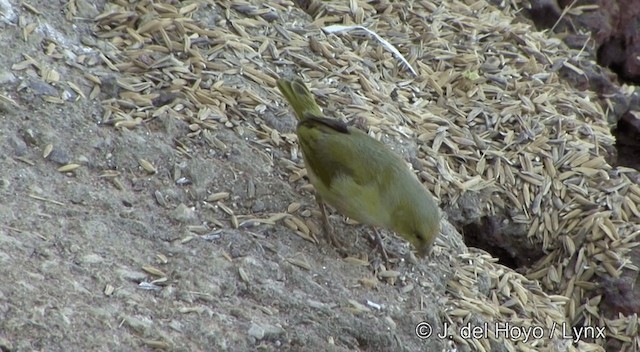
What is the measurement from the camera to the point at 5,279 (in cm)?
451

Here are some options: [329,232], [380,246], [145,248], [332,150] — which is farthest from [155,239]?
[380,246]

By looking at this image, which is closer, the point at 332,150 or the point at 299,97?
the point at 332,150

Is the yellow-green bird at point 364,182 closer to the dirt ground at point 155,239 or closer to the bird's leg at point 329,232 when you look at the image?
the bird's leg at point 329,232


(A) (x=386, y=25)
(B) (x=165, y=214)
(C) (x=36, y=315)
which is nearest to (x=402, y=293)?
(B) (x=165, y=214)

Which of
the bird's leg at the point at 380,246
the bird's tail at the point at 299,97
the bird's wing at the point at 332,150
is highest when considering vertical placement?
the bird's tail at the point at 299,97

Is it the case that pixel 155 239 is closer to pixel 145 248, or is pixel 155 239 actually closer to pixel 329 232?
pixel 145 248

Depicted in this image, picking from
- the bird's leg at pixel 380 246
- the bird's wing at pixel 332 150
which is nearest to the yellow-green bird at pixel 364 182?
the bird's wing at pixel 332 150

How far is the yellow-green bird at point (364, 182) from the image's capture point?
217 inches

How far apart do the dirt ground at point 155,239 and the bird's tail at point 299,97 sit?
9.6 inches

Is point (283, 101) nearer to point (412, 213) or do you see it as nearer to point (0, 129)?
point (412, 213)

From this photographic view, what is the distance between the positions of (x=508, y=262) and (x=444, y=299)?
50.6 inches

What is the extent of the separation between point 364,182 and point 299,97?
26.0 inches

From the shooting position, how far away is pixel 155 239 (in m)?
5.19

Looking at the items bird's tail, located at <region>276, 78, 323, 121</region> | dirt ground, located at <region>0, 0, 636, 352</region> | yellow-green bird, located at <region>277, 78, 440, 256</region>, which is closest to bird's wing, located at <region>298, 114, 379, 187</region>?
yellow-green bird, located at <region>277, 78, 440, 256</region>
